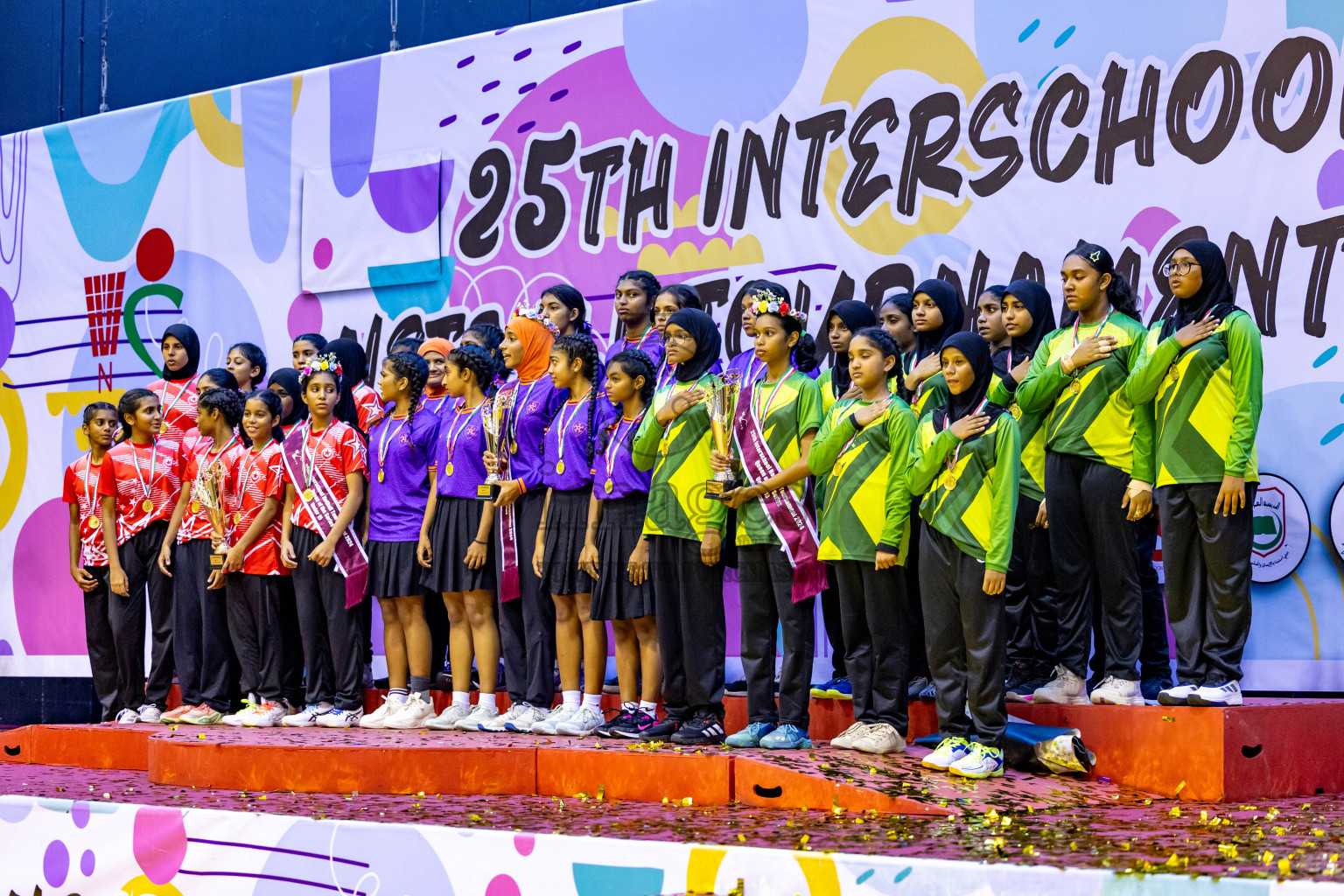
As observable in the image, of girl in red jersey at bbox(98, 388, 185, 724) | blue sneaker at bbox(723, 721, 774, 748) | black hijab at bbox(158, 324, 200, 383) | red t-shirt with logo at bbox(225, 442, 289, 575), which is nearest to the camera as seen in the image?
blue sneaker at bbox(723, 721, 774, 748)

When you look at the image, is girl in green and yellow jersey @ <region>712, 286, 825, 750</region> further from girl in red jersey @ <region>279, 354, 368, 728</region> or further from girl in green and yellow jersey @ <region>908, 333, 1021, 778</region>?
girl in red jersey @ <region>279, 354, 368, 728</region>

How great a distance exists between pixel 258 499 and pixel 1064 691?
3220 millimetres

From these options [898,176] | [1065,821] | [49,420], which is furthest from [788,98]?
[49,420]

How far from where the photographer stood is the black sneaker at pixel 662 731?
4.43m

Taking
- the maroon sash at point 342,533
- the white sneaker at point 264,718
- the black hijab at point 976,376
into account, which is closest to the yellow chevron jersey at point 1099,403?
the black hijab at point 976,376

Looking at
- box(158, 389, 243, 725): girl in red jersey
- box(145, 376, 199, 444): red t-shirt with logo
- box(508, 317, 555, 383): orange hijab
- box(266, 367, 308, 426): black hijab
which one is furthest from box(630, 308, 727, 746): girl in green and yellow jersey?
box(145, 376, 199, 444): red t-shirt with logo

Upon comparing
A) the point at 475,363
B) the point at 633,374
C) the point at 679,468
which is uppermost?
the point at 475,363

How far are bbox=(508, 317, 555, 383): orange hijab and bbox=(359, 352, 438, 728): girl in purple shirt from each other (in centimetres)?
41

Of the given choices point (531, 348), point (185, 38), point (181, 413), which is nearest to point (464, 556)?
point (531, 348)

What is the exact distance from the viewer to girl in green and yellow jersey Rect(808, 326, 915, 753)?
4.11 metres

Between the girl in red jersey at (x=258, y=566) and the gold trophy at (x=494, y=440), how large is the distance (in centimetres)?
97

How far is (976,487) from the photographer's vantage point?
3.94 metres

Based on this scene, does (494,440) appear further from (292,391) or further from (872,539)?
(872,539)

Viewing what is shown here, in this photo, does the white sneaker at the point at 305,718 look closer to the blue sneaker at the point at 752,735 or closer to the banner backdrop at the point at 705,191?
the blue sneaker at the point at 752,735
